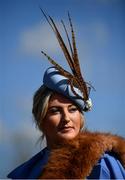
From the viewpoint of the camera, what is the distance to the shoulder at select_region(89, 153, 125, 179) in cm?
216

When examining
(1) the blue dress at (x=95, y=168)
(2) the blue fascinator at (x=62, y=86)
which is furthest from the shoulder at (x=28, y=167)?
(2) the blue fascinator at (x=62, y=86)

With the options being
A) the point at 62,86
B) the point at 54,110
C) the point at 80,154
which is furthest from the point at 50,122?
the point at 80,154

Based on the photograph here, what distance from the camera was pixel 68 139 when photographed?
231cm

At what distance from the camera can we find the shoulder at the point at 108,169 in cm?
216

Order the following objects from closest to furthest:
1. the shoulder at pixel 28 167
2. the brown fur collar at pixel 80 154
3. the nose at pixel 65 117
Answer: the brown fur collar at pixel 80 154 < the nose at pixel 65 117 < the shoulder at pixel 28 167

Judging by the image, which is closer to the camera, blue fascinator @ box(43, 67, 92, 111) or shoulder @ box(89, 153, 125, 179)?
shoulder @ box(89, 153, 125, 179)

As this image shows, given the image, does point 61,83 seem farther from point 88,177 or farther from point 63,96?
point 88,177

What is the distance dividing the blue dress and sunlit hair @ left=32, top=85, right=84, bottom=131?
13 centimetres

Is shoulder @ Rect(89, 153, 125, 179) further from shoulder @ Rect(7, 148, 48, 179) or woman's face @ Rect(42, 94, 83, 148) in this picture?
shoulder @ Rect(7, 148, 48, 179)

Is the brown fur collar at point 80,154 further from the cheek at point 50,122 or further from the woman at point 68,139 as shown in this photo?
the cheek at point 50,122

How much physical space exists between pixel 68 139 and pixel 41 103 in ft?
0.65

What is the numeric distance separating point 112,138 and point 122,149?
0.06m

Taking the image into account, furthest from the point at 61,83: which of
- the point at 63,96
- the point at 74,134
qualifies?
the point at 74,134

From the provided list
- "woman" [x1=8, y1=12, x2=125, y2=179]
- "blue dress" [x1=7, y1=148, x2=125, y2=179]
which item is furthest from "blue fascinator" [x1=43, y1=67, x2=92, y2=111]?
"blue dress" [x1=7, y1=148, x2=125, y2=179]
